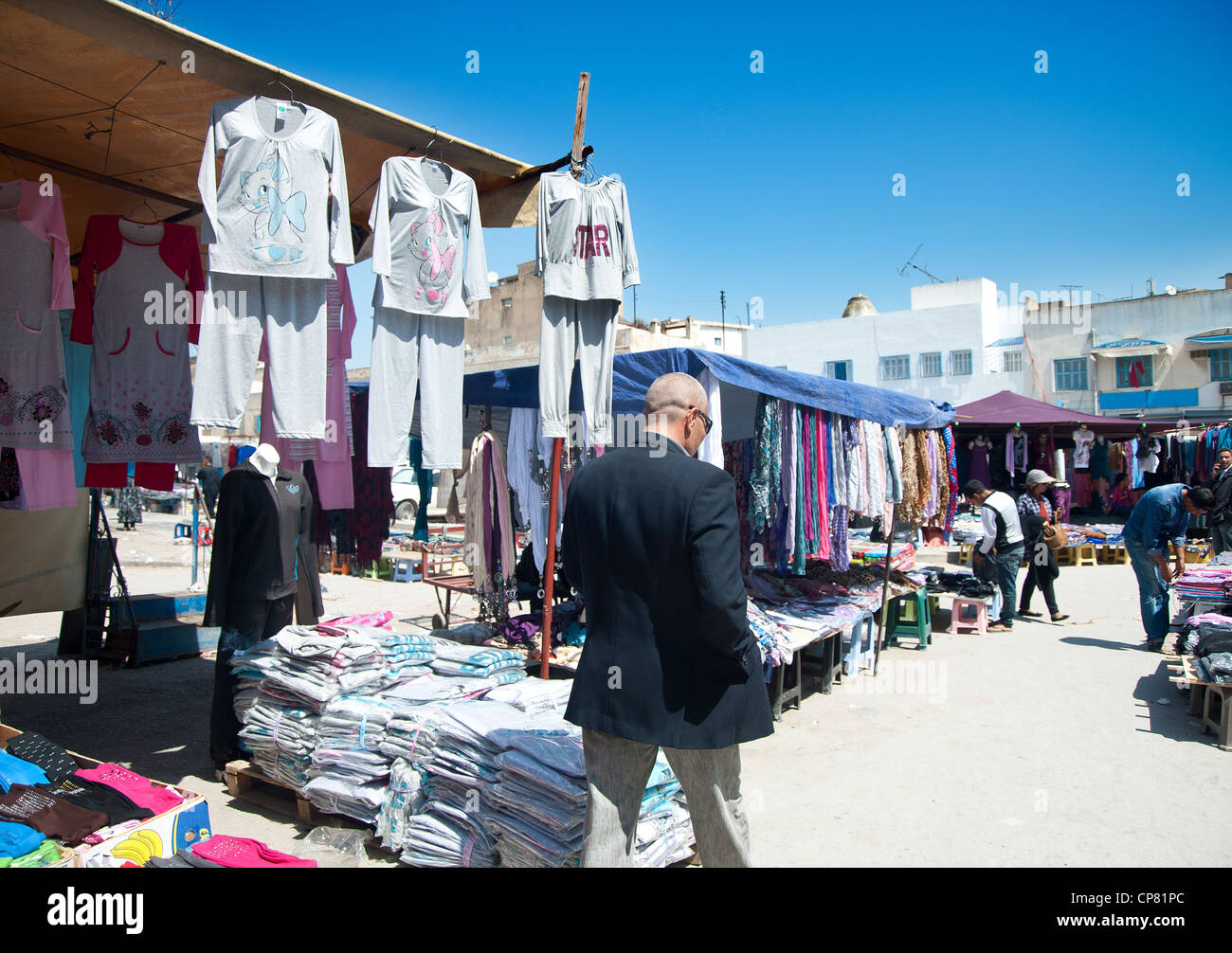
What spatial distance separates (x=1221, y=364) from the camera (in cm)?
2670

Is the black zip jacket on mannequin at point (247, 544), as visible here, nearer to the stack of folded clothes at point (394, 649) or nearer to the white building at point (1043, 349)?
the stack of folded clothes at point (394, 649)

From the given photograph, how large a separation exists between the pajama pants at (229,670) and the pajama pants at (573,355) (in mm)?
2181

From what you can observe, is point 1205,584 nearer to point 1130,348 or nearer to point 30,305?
point 30,305

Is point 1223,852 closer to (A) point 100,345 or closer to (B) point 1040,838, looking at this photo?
(B) point 1040,838

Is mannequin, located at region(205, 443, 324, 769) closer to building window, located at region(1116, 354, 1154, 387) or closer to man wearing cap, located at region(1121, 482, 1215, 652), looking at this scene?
man wearing cap, located at region(1121, 482, 1215, 652)

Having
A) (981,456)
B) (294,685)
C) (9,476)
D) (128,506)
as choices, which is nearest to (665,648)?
(294,685)

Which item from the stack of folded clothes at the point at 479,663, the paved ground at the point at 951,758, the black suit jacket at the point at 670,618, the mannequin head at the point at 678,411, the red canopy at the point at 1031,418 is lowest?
the paved ground at the point at 951,758

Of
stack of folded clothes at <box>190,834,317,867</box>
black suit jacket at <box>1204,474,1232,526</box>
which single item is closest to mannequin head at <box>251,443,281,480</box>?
stack of folded clothes at <box>190,834,317,867</box>

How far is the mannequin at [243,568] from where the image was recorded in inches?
180

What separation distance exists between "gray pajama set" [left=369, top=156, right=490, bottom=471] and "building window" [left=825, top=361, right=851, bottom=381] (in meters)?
29.4

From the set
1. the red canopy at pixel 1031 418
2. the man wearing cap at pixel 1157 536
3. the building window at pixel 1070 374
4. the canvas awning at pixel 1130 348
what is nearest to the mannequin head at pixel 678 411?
the man wearing cap at pixel 1157 536

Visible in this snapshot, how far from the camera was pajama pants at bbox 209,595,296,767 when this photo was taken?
4.57 m

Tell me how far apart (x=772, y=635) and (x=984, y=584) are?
5177mm
